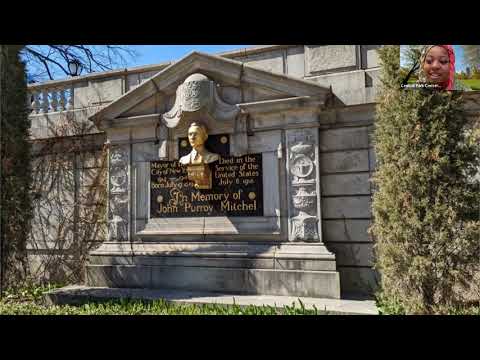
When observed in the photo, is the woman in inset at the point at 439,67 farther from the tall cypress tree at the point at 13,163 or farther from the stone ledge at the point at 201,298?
the tall cypress tree at the point at 13,163

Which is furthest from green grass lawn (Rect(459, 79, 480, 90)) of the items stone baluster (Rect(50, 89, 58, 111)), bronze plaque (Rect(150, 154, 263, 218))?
stone baluster (Rect(50, 89, 58, 111))

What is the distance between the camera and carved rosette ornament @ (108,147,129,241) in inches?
317

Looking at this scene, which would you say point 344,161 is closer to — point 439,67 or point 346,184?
point 346,184

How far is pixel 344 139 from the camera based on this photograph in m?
6.93

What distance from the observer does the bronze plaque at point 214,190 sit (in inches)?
284

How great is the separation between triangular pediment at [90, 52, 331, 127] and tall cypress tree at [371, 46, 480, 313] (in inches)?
77.2

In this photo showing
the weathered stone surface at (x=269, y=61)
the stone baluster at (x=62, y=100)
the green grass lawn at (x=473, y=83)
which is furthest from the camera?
the stone baluster at (x=62, y=100)

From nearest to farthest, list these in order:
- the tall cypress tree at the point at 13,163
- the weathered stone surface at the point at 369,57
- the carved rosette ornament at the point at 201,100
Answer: the weathered stone surface at the point at 369,57 < the tall cypress tree at the point at 13,163 < the carved rosette ornament at the point at 201,100

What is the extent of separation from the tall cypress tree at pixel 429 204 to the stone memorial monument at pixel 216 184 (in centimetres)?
148

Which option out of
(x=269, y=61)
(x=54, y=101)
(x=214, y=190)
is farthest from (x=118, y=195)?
(x=269, y=61)

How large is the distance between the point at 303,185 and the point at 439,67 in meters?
2.96

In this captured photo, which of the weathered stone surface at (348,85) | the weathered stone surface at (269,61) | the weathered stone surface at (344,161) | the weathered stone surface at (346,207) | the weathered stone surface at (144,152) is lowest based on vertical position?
the weathered stone surface at (346,207)

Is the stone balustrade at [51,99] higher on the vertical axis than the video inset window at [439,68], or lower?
higher

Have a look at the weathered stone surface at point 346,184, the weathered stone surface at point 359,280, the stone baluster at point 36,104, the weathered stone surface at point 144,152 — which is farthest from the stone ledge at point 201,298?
the stone baluster at point 36,104
